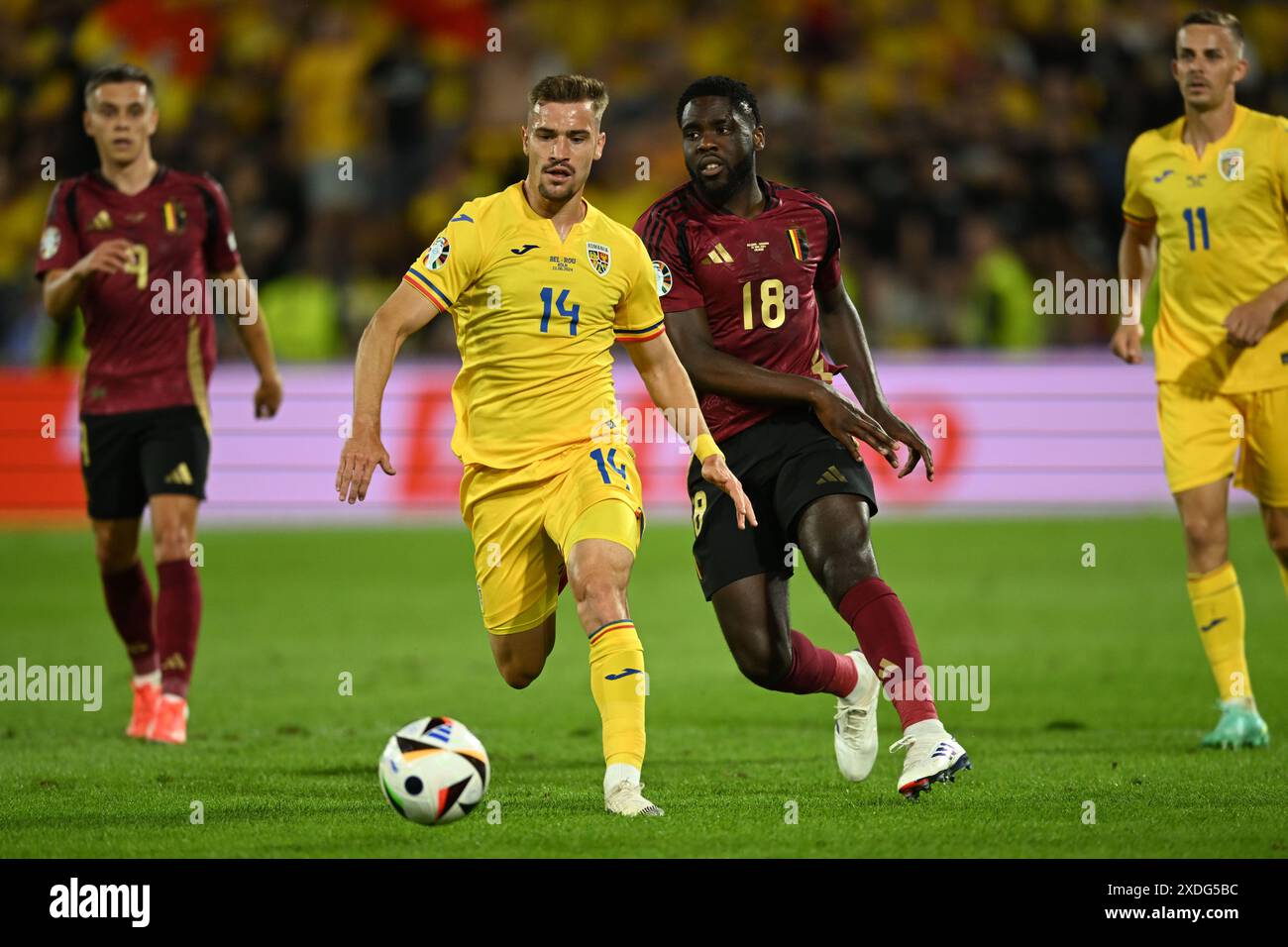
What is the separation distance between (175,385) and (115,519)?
0.69 meters

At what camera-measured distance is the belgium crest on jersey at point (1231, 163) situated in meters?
7.76

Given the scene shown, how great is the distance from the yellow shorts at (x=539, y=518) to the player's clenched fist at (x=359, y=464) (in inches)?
31.5

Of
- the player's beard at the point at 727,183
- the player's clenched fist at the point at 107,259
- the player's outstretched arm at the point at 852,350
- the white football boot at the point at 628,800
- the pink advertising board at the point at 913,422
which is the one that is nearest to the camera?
the white football boot at the point at 628,800

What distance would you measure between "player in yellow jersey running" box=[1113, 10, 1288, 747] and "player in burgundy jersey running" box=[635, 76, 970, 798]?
167 cm

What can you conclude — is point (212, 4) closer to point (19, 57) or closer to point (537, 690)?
point (19, 57)

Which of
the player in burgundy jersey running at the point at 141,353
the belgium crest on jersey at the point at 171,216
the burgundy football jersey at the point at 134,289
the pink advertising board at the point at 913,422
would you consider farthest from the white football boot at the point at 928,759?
the pink advertising board at the point at 913,422

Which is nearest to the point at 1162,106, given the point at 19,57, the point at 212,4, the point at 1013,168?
the point at 1013,168

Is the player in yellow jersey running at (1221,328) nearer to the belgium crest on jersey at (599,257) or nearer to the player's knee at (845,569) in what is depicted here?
the player's knee at (845,569)

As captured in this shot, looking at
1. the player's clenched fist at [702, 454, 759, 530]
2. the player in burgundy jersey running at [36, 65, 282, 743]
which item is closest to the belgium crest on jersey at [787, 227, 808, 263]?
the player's clenched fist at [702, 454, 759, 530]

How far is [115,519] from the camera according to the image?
8500 mm

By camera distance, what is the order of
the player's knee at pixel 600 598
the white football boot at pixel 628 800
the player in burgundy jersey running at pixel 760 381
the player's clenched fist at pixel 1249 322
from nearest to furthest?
the white football boot at pixel 628 800, the player's knee at pixel 600 598, the player in burgundy jersey running at pixel 760 381, the player's clenched fist at pixel 1249 322

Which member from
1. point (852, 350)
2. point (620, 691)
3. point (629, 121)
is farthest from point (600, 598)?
point (629, 121)

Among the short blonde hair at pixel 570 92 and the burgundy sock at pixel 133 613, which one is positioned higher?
the short blonde hair at pixel 570 92

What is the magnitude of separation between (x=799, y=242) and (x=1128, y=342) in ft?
6.92
